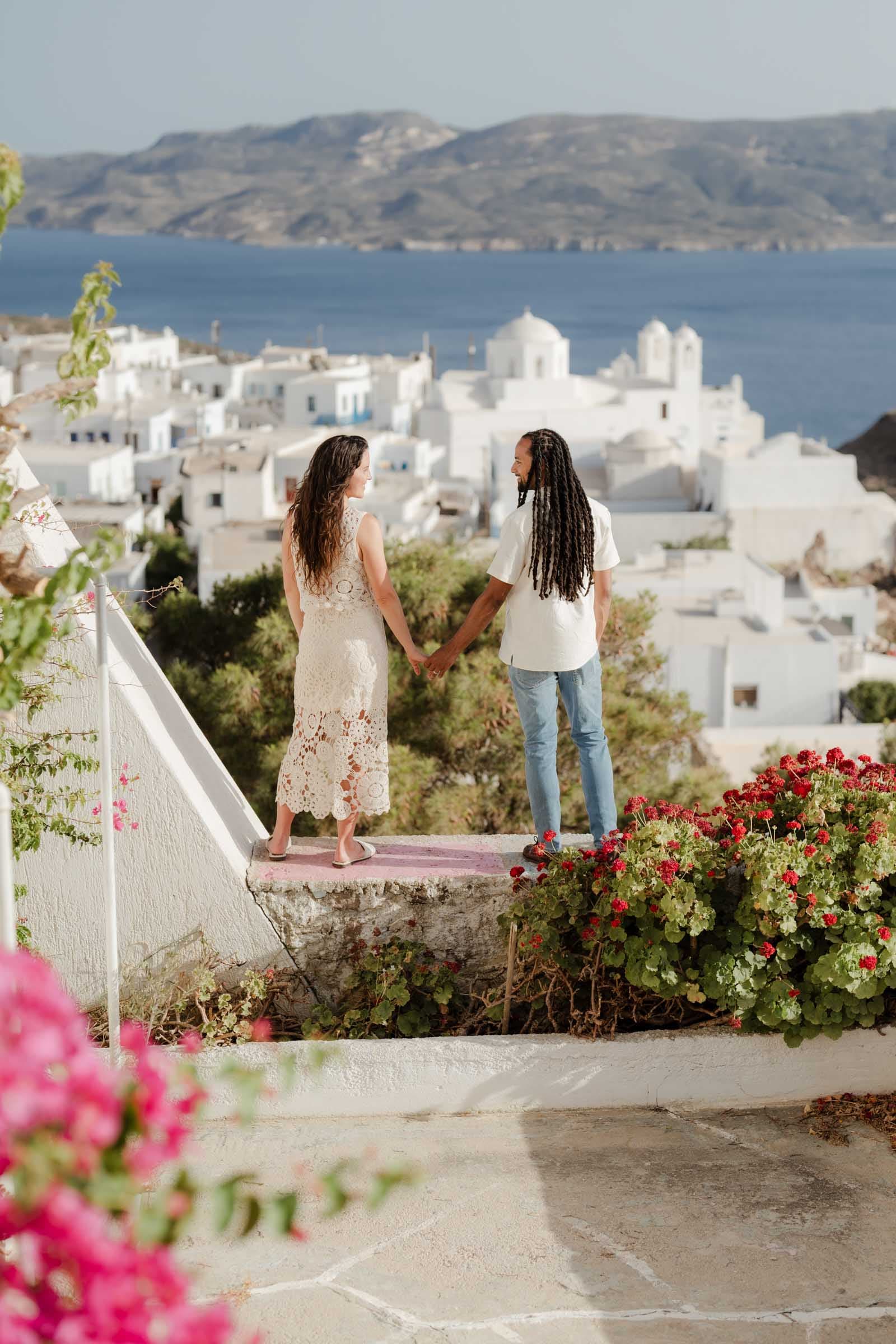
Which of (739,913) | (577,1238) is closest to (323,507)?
(739,913)

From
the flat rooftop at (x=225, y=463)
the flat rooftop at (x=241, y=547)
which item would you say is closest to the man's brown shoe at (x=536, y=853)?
the flat rooftop at (x=241, y=547)

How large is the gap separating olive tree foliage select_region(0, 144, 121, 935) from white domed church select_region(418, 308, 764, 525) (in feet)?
175

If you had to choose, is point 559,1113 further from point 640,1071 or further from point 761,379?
point 761,379

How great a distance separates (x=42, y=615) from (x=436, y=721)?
616 centimetres

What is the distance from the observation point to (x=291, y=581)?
405 cm

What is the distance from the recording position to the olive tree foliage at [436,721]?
800cm

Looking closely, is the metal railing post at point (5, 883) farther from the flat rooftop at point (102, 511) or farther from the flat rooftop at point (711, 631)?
the flat rooftop at point (102, 511)

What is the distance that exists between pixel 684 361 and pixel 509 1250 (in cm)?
7127

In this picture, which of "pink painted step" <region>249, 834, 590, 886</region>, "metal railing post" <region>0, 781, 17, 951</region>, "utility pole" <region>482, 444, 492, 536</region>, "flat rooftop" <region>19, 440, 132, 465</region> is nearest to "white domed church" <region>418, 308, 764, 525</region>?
"utility pole" <region>482, 444, 492, 536</region>

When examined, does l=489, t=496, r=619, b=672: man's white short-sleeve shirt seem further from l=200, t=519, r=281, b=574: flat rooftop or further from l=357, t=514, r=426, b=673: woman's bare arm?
l=200, t=519, r=281, b=574: flat rooftop

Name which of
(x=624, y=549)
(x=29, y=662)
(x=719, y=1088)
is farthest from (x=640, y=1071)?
(x=624, y=549)

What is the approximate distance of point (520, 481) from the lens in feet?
13.1

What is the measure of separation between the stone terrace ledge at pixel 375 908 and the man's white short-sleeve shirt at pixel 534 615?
60 centimetres

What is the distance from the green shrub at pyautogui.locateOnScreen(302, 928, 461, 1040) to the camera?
388 centimetres
